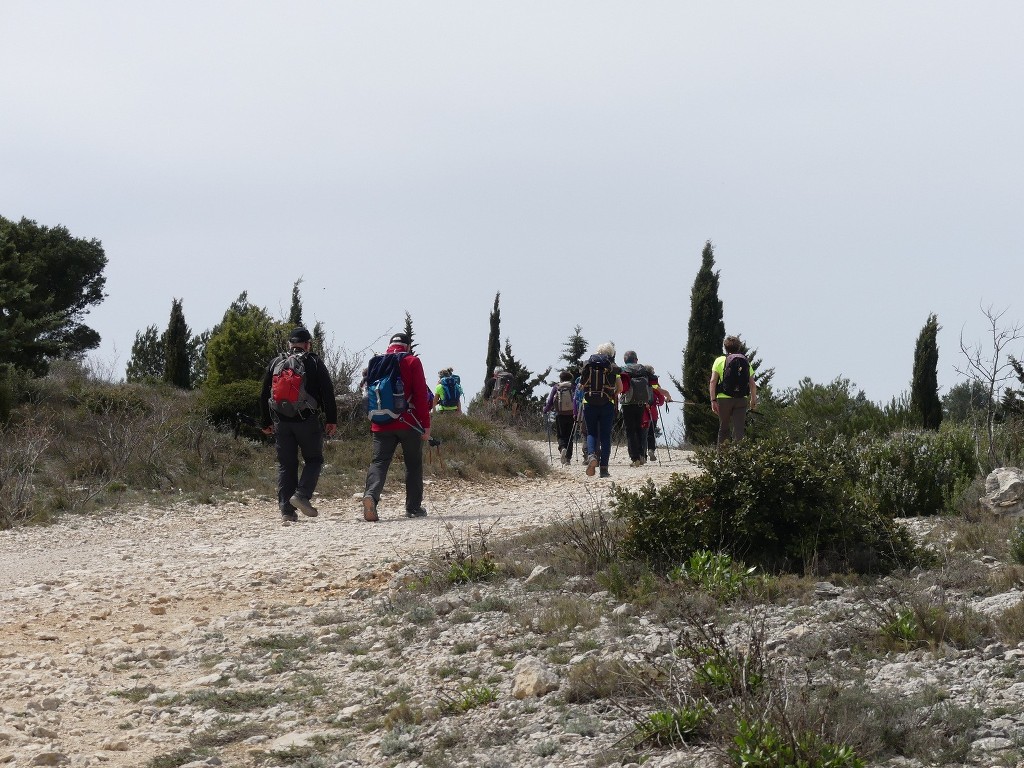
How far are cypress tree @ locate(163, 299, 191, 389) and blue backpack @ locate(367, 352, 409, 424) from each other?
79.8 feet

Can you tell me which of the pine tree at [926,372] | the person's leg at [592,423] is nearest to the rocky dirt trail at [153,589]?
the person's leg at [592,423]

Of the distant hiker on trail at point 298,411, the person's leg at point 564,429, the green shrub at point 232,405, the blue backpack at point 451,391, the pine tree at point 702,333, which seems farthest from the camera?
the pine tree at point 702,333

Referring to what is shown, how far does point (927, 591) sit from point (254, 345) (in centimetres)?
1875

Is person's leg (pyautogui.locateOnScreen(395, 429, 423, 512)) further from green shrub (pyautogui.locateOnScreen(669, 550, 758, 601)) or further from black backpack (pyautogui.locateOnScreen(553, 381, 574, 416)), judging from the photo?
black backpack (pyautogui.locateOnScreen(553, 381, 574, 416))

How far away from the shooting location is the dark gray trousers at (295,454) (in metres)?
11.9

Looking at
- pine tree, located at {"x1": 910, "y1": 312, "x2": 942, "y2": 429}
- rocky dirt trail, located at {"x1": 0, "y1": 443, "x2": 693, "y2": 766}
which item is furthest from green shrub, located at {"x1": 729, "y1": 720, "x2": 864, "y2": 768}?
pine tree, located at {"x1": 910, "y1": 312, "x2": 942, "y2": 429}

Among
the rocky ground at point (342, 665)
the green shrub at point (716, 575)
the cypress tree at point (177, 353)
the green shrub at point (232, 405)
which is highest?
the cypress tree at point (177, 353)

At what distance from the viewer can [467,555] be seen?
8672mm

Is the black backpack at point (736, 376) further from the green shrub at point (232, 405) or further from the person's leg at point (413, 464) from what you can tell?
the green shrub at point (232, 405)

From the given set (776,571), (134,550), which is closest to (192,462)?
(134,550)

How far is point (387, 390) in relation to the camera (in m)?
11.8

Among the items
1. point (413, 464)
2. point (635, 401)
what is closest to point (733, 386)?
point (635, 401)

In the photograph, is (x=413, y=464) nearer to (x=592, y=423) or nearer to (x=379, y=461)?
(x=379, y=461)

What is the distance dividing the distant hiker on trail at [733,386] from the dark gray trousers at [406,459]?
4.06m
